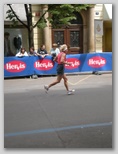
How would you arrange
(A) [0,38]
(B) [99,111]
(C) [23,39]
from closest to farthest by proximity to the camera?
(A) [0,38] < (B) [99,111] < (C) [23,39]

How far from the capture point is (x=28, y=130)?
4.92 m

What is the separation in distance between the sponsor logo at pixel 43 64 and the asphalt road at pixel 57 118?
284 centimetres

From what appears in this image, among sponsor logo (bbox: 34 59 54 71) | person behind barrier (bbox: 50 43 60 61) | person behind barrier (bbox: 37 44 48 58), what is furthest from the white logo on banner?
sponsor logo (bbox: 34 59 54 71)

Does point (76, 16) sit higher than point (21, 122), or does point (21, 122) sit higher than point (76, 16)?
point (76, 16)

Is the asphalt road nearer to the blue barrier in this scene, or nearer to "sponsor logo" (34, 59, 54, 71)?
the blue barrier

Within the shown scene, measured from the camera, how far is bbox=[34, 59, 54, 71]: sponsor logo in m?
11.2

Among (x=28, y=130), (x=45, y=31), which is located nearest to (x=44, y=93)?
(x=45, y=31)

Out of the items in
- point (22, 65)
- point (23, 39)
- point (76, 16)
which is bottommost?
point (22, 65)

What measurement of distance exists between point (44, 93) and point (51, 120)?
8.24 ft

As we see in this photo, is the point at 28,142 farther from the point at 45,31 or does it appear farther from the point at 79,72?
the point at 79,72

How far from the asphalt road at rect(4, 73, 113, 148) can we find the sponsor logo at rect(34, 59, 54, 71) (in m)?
2.84

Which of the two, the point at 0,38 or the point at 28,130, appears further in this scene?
the point at 28,130

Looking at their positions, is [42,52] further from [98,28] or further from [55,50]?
[98,28]

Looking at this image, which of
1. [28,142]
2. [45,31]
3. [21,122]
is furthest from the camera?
[45,31]
